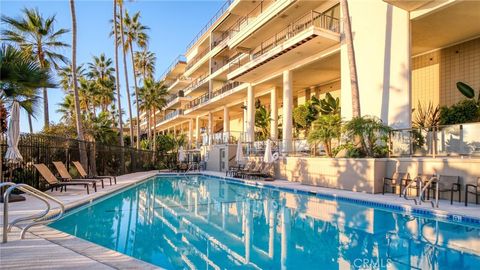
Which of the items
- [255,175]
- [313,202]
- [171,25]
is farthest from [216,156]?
[313,202]

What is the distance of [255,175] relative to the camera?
61.7 ft

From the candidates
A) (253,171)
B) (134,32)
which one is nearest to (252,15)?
(134,32)

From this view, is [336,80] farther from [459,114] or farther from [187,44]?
[187,44]

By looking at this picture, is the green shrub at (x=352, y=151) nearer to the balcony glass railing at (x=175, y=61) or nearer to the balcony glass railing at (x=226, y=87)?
the balcony glass railing at (x=226, y=87)

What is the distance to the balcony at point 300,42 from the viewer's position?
53.5 feet

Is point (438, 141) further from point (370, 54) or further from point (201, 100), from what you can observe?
point (201, 100)

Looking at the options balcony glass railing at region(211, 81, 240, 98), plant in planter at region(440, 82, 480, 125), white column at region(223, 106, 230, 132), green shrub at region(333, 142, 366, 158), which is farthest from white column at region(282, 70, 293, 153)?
white column at region(223, 106, 230, 132)

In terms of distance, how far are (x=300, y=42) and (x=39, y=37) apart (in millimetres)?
15518

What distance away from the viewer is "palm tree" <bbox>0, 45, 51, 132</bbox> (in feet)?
28.0

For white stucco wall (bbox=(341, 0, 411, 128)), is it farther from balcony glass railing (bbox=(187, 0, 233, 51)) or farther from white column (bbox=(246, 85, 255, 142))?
balcony glass railing (bbox=(187, 0, 233, 51))

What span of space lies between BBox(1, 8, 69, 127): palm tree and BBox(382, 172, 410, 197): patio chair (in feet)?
60.6

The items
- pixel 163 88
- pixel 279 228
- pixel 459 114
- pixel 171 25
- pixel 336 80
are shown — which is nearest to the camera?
pixel 279 228

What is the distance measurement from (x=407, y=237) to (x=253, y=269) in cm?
386

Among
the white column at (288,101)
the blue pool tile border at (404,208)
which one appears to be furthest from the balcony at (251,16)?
the blue pool tile border at (404,208)
